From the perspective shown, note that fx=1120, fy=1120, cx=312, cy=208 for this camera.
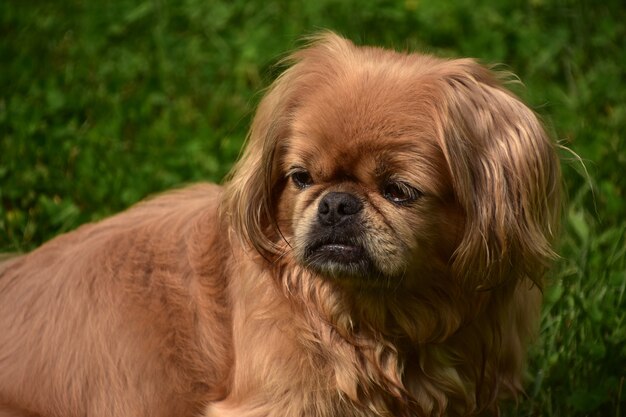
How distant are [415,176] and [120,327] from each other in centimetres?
120

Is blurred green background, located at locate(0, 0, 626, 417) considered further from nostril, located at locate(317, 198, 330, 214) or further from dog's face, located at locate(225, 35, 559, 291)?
nostril, located at locate(317, 198, 330, 214)

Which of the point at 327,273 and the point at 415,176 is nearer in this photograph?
the point at 415,176

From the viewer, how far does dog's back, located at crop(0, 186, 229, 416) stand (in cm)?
388

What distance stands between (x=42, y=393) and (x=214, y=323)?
63cm

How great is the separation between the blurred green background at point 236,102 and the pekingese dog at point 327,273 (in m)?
0.70

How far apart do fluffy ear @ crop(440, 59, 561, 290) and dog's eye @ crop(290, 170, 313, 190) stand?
486mm

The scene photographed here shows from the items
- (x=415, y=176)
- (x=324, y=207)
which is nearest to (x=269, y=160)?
(x=324, y=207)

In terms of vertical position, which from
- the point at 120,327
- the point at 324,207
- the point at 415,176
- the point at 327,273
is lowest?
the point at 120,327

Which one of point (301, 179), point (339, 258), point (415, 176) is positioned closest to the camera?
point (415, 176)

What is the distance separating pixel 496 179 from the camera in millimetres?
3584

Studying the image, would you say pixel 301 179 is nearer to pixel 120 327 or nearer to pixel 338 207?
pixel 338 207

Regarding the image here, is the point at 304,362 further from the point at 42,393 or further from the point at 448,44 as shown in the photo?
the point at 448,44

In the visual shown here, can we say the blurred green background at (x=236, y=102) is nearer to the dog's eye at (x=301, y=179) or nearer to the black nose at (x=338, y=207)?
the dog's eye at (x=301, y=179)

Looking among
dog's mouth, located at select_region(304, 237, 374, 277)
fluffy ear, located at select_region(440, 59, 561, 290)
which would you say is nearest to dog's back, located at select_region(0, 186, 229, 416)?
dog's mouth, located at select_region(304, 237, 374, 277)
